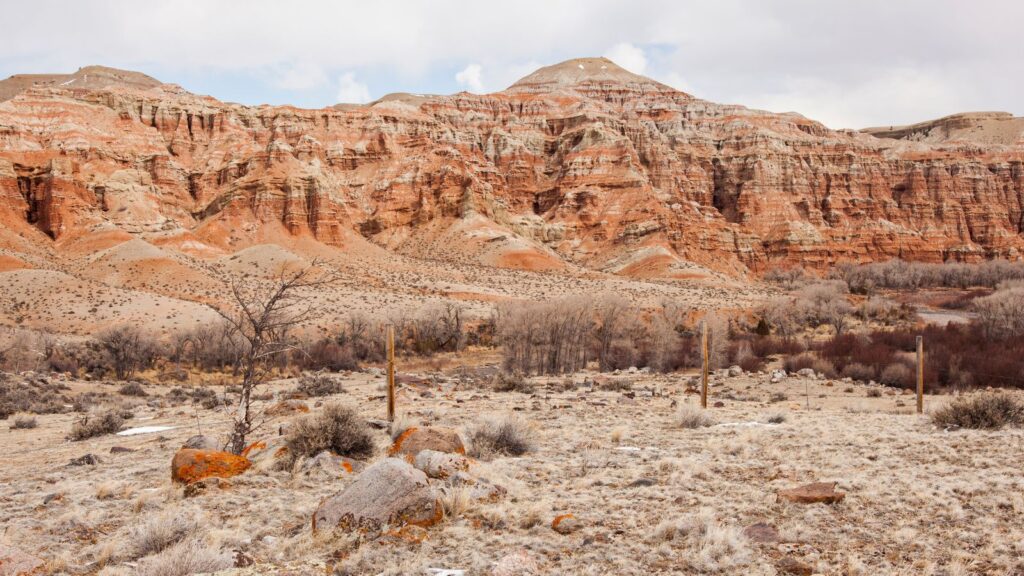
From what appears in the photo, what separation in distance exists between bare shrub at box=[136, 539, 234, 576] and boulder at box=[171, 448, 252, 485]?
2.49 m

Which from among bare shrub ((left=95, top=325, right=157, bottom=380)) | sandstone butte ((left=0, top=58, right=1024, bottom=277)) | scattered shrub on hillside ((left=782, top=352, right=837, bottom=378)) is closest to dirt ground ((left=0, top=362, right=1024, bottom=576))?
scattered shrub on hillside ((left=782, top=352, right=837, bottom=378))

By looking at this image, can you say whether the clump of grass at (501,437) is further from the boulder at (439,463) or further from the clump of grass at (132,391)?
the clump of grass at (132,391)

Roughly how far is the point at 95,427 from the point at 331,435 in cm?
768

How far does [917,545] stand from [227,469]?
757 cm

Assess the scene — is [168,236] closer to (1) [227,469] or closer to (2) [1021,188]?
(1) [227,469]

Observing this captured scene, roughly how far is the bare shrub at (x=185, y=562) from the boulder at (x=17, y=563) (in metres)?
0.79

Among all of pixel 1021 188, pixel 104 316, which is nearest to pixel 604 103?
pixel 1021 188

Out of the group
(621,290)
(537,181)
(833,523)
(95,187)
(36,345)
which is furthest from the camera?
(537,181)

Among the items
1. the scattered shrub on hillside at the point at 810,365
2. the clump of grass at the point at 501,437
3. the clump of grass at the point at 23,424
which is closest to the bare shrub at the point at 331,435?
the clump of grass at the point at 501,437

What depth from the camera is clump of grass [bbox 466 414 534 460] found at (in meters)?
9.62

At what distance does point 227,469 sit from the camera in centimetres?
824

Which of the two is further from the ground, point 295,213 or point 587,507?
point 295,213

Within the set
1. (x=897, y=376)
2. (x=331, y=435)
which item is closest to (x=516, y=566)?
(x=331, y=435)

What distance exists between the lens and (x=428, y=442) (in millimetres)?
8570
